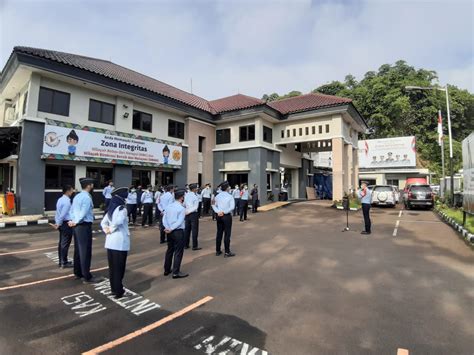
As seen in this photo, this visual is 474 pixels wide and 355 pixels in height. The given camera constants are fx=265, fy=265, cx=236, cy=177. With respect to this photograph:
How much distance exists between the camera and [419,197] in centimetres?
1766

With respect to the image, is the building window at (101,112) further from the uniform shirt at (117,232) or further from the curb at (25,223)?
the uniform shirt at (117,232)

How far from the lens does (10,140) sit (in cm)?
1251

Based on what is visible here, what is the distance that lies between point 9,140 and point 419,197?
23.6m

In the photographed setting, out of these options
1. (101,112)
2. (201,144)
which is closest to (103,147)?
(101,112)

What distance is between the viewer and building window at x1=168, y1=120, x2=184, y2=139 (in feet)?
60.8

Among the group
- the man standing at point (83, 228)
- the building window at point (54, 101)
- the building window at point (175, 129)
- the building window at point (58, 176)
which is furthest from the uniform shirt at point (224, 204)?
the building window at point (175, 129)

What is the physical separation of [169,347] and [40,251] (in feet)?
20.4

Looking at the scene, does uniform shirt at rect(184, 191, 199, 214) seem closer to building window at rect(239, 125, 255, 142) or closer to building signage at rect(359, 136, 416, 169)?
building window at rect(239, 125, 255, 142)

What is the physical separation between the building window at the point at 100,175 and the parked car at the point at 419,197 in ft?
62.5

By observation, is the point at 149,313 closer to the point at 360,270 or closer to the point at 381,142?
the point at 360,270

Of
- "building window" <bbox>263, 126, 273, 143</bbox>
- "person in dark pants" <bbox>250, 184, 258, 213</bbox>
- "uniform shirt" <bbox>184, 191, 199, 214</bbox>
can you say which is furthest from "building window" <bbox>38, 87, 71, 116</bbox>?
"building window" <bbox>263, 126, 273, 143</bbox>

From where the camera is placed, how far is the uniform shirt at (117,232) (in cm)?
426

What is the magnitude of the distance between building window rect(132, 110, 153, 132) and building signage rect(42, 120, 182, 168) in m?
0.94

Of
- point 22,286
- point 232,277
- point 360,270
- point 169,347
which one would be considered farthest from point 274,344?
point 22,286
